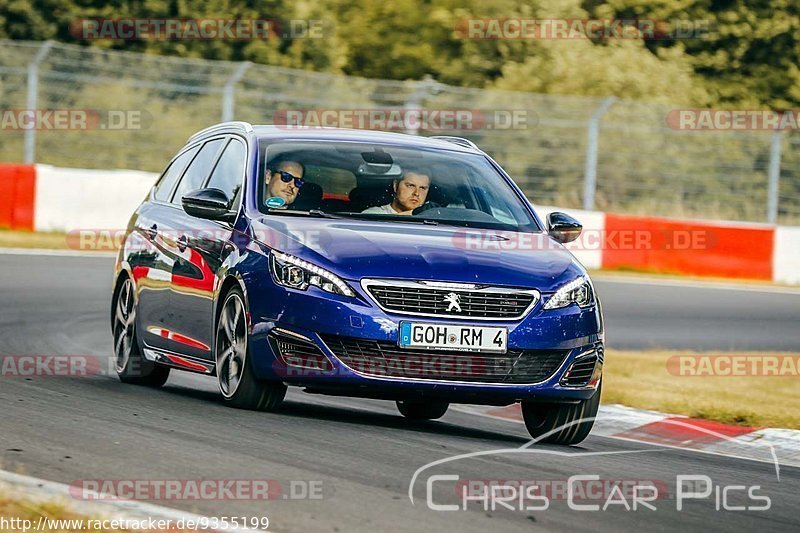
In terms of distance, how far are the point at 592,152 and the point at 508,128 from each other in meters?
2.14

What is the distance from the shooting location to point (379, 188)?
8.87m

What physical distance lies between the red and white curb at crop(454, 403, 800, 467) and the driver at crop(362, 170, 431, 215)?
177cm

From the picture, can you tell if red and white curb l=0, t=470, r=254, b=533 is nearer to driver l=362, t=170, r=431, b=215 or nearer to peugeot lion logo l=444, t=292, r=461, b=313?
peugeot lion logo l=444, t=292, r=461, b=313

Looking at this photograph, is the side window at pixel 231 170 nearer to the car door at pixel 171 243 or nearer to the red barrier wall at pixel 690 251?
the car door at pixel 171 243

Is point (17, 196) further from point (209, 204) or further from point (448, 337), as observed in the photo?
point (448, 337)

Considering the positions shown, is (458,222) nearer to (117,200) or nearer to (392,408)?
(392,408)

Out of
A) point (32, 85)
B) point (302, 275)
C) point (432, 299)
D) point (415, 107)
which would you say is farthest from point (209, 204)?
point (32, 85)

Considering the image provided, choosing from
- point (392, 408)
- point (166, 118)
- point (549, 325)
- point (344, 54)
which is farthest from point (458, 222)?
point (344, 54)

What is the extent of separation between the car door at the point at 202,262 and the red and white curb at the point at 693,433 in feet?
7.72

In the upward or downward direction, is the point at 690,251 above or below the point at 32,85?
below

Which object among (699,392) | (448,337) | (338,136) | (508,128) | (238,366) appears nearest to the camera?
(448,337)

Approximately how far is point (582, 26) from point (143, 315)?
30.1 metres

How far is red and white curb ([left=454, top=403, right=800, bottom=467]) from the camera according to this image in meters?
8.96

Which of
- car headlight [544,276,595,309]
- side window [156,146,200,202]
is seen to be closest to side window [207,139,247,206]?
side window [156,146,200,202]
